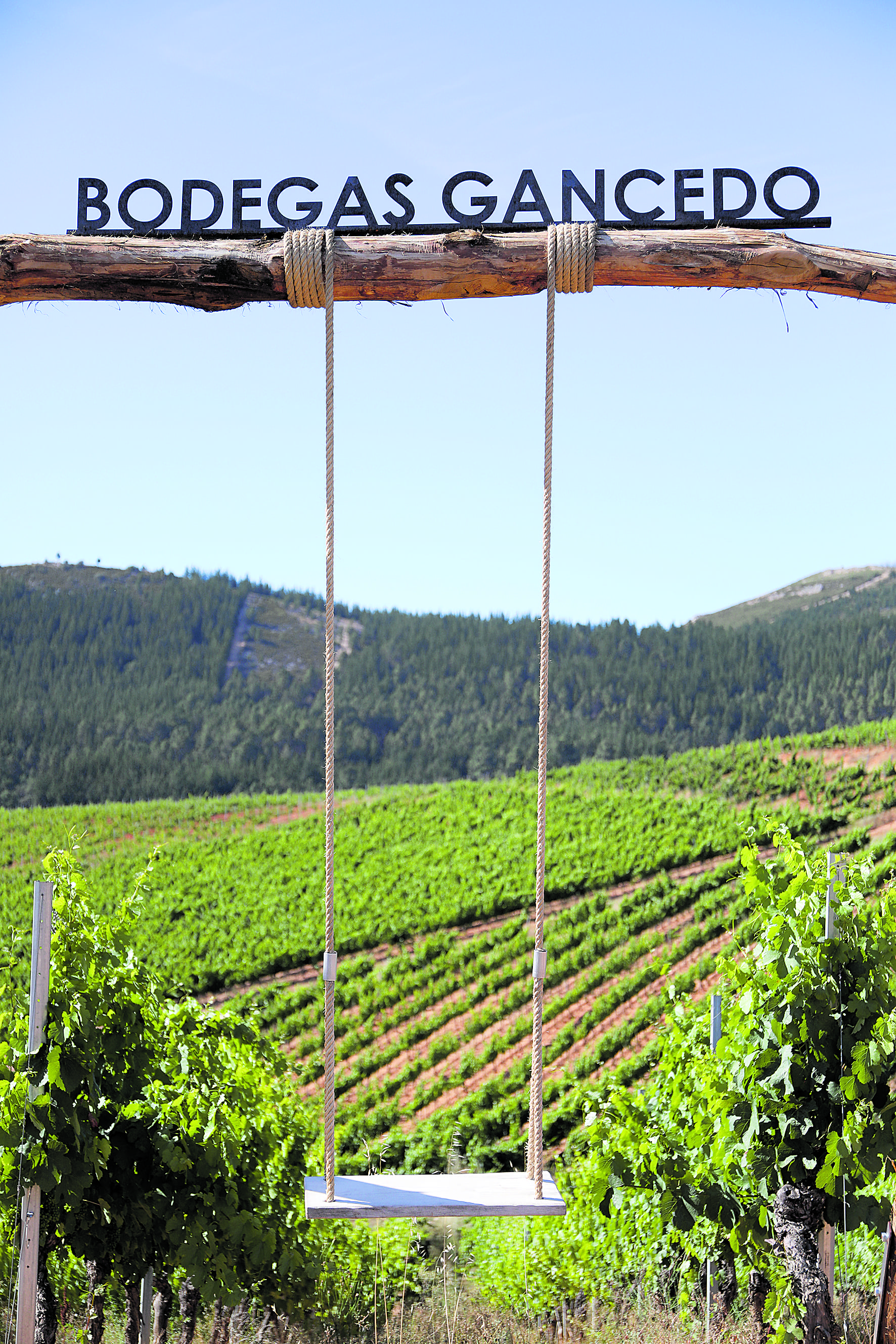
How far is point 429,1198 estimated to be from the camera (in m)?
1.79

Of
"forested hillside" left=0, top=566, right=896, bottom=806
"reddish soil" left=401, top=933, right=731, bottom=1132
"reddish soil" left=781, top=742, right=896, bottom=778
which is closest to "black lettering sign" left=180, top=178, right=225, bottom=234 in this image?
"reddish soil" left=401, top=933, right=731, bottom=1132

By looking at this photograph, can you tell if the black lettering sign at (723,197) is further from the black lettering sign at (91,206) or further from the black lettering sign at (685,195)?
the black lettering sign at (91,206)

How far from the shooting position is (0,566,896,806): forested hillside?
18312 mm

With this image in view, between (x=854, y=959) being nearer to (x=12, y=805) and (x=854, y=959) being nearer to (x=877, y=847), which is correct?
(x=877, y=847)

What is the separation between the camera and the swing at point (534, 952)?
178 centimetres

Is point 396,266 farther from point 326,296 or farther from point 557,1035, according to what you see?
point 557,1035

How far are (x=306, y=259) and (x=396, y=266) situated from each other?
0.65 feet

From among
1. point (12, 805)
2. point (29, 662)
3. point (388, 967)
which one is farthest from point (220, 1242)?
point (29, 662)

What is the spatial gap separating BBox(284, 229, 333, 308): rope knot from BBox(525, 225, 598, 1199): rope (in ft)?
1.60

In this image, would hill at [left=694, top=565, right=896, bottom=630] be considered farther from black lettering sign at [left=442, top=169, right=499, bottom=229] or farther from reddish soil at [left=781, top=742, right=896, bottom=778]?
Result: black lettering sign at [left=442, top=169, right=499, bottom=229]

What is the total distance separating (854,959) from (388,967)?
37.5 feet

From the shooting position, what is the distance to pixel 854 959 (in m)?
2.35

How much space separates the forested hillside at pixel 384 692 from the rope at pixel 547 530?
15863 mm

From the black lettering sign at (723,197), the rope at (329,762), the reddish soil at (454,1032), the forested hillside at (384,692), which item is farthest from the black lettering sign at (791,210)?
the forested hillside at (384,692)
